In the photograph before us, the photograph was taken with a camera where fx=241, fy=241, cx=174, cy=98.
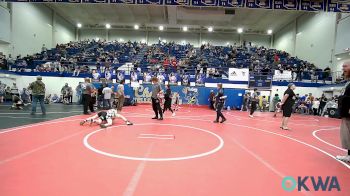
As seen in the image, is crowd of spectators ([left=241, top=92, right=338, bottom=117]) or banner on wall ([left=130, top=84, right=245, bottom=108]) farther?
banner on wall ([left=130, top=84, right=245, bottom=108])

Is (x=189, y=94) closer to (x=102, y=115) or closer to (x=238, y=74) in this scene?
(x=238, y=74)

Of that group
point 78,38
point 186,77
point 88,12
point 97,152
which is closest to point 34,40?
point 88,12

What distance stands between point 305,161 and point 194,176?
2636 millimetres

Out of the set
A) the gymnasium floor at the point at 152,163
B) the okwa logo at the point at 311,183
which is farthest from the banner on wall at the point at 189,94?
the okwa logo at the point at 311,183

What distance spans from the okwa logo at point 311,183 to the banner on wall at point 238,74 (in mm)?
17199

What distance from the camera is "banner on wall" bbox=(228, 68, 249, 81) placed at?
2062 cm

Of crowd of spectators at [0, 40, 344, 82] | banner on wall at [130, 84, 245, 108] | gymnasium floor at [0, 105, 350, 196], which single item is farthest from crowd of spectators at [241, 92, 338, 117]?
gymnasium floor at [0, 105, 350, 196]

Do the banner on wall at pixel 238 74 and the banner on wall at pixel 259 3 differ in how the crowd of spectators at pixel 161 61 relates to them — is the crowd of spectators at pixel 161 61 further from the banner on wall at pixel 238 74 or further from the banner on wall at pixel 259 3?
the banner on wall at pixel 259 3

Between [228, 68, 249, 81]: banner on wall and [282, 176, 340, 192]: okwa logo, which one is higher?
[228, 68, 249, 81]: banner on wall

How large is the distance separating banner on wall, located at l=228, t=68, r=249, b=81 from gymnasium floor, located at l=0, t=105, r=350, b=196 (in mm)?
13988

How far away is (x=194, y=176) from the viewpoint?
3.76m

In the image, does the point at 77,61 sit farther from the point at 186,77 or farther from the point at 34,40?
the point at 186,77

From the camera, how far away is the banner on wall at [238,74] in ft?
67.7

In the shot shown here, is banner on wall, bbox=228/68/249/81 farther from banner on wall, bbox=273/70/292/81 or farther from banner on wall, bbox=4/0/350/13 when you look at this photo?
banner on wall, bbox=4/0/350/13
